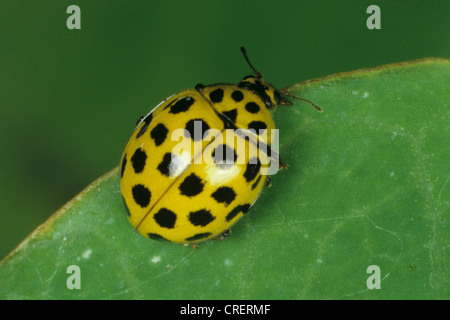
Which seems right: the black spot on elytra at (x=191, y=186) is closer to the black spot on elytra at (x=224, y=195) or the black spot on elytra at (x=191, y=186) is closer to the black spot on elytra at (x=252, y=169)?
the black spot on elytra at (x=224, y=195)

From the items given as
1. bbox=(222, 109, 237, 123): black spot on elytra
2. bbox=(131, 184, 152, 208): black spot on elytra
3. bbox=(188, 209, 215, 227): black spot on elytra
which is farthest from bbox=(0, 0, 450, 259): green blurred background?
bbox=(188, 209, 215, 227): black spot on elytra

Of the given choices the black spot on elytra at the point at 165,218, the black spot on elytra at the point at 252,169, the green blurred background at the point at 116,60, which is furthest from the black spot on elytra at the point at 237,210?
the green blurred background at the point at 116,60

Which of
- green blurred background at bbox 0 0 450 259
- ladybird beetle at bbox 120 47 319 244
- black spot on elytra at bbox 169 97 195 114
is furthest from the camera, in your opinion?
green blurred background at bbox 0 0 450 259

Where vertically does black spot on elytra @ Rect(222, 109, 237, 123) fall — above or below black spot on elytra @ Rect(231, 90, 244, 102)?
below

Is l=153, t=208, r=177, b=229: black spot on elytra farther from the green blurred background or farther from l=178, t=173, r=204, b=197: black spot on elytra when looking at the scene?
the green blurred background

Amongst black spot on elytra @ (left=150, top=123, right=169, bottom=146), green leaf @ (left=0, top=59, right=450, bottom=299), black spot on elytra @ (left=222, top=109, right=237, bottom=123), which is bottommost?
green leaf @ (left=0, top=59, right=450, bottom=299)
